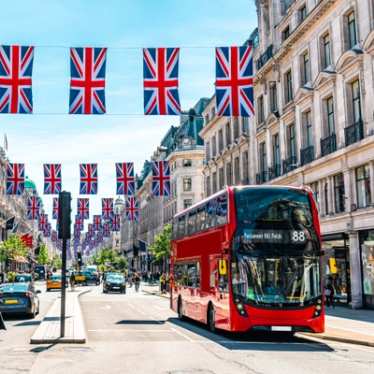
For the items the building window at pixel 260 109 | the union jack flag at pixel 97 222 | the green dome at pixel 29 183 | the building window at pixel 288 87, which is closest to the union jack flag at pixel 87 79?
the building window at pixel 288 87

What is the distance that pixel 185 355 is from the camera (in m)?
13.1

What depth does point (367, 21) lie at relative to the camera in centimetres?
2691

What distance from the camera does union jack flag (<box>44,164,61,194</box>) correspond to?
39197 millimetres

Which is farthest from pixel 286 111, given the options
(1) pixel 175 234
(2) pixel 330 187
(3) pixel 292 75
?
(1) pixel 175 234

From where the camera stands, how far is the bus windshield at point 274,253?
1580cm

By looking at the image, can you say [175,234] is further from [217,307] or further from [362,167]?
[362,167]

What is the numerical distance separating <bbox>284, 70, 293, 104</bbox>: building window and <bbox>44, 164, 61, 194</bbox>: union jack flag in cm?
1574

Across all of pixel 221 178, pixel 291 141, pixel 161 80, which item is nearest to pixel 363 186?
pixel 291 141

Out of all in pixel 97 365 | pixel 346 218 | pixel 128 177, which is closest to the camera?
pixel 97 365

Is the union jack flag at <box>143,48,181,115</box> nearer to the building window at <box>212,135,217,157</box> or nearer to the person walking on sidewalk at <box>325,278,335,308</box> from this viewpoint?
the person walking on sidewalk at <box>325,278,335,308</box>

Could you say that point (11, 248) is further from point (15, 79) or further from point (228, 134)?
point (15, 79)

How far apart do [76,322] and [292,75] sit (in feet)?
71.9

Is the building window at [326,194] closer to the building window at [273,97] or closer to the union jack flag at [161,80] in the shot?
the building window at [273,97]

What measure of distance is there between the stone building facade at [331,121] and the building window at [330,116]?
0.05 meters
